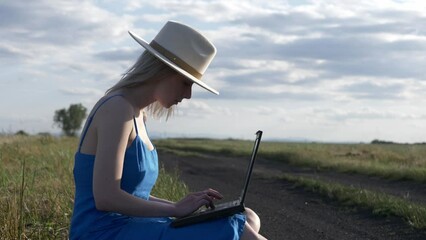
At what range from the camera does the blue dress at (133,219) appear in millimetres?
3426

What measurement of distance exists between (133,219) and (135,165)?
269 mm

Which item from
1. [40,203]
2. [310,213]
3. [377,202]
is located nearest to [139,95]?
[40,203]

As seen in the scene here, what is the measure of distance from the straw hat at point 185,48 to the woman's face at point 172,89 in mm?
52

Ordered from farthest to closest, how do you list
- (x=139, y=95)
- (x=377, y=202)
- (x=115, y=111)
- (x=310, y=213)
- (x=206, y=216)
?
(x=377, y=202), (x=310, y=213), (x=139, y=95), (x=115, y=111), (x=206, y=216)

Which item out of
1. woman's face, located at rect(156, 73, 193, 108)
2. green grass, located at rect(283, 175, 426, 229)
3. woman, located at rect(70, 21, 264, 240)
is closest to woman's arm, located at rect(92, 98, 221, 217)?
woman, located at rect(70, 21, 264, 240)

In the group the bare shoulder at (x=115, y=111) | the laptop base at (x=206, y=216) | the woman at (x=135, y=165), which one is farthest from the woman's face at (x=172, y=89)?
the laptop base at (x=206, y=216)

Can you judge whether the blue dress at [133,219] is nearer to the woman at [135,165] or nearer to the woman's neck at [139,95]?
the woman at [135,165]

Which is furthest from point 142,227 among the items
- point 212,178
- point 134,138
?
point 212,178

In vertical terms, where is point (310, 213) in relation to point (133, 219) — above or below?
below

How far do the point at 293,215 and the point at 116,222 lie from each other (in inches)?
254

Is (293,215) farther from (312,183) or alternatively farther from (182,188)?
(312,183)

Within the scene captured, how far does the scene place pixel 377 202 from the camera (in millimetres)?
10125

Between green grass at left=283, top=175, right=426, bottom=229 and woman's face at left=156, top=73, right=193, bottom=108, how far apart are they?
17.0 feet

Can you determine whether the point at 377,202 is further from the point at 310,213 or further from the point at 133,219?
the point at 133,219
